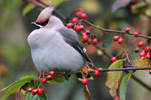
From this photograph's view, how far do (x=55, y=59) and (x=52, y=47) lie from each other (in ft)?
0.43

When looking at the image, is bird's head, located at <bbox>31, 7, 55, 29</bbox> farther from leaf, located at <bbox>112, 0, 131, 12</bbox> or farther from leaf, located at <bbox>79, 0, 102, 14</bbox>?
leaf, located at <bbox>79, 0, 102, 14</bbox>

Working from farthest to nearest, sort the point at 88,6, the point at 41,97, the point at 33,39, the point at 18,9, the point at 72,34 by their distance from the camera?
the point at 18,9, the point at 88,6, the point at 72,34, the point at 33,39, the point at 41,97

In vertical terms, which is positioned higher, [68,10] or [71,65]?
[68,10]

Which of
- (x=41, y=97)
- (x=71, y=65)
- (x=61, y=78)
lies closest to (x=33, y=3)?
(x=71, y=65)

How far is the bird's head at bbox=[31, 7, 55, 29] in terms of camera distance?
9.75 ft

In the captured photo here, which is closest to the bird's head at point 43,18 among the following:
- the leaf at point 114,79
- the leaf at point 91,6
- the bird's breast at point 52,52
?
the bird's breast at point 52,52

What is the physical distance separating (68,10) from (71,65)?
2.29m

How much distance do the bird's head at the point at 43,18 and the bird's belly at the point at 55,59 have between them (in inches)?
12.4

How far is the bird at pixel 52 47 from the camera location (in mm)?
2900

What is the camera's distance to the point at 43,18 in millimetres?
3014

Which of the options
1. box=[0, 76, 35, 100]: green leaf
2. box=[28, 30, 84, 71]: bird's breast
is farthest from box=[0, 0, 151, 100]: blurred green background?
box=[0, 76, 35, 100]: green leaf

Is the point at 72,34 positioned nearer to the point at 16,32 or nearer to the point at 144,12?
the point at 144,12

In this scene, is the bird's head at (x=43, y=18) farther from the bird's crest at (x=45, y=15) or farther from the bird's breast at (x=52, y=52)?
the bird's breast at (x=52, y=52)

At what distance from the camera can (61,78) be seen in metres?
2.65
